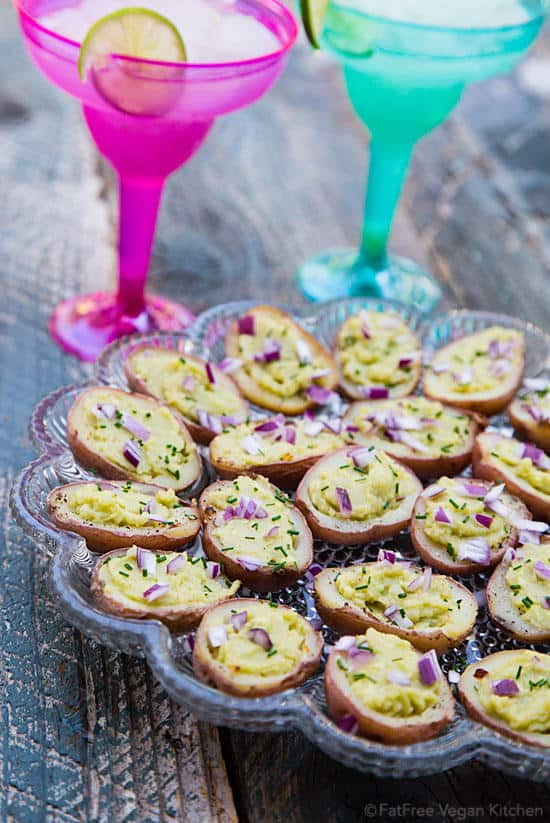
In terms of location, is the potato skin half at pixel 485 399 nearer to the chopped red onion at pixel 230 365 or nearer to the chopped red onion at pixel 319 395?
the chopped red onion at pixel 319 395

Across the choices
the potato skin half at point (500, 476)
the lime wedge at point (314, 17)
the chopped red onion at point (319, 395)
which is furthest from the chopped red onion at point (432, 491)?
the lime wedge at point (314, 17)

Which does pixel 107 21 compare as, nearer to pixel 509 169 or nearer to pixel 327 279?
pixel 327 279

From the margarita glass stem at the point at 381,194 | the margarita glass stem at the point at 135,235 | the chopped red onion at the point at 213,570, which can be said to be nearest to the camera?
the chopped red onion at the point at 213,570

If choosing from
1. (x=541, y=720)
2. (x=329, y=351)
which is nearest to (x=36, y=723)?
(x=541, y=720)

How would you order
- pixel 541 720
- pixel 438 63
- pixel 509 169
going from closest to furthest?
pixel 541 720 → pixel 438 63 → pixel 509 169

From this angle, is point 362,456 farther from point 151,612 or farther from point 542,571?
point 151,612
